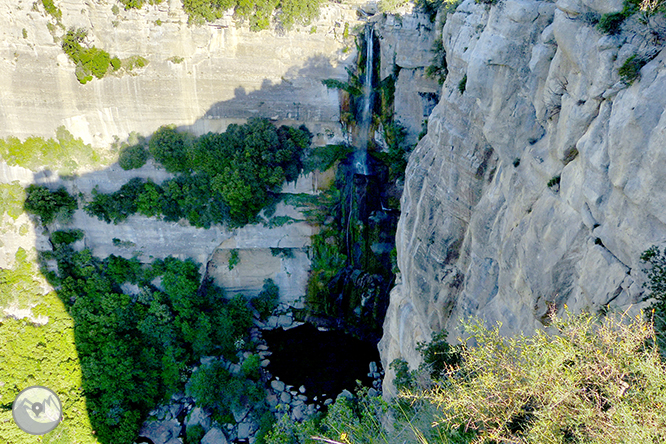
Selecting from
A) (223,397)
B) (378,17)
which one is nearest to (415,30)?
(378,17)

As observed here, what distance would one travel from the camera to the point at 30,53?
17.9m

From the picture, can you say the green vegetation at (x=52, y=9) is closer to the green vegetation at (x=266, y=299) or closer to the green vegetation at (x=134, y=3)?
the green vegetation at (x=134, y=3)

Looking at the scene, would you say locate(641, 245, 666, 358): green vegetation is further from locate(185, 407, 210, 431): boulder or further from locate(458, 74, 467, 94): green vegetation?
locate(185, 407, 210, 431): boulder

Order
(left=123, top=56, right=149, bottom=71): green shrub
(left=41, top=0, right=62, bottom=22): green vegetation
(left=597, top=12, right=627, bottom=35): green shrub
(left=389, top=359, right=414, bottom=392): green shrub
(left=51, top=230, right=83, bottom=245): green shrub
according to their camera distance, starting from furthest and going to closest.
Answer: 1. (left=51, top=230, right=83, bottom=245): green shrub
2. (left=123, top=56, right=149, bottom=71): green shrub
3. (left=41, top=0, right=62, bottom=22): green vegetation
4. (left=389, top=359, right=414, bottom=392): green shrub
5. (left=597, top=12, right=627, bottom=35): green shrub

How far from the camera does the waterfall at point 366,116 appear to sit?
65.5ft

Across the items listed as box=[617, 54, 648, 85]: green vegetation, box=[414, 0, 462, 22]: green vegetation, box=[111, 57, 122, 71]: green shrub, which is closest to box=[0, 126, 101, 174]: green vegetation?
box=[111, 57, 122, 71]: green shrub

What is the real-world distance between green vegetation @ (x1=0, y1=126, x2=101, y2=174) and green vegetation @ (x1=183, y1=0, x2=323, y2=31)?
26.2ft

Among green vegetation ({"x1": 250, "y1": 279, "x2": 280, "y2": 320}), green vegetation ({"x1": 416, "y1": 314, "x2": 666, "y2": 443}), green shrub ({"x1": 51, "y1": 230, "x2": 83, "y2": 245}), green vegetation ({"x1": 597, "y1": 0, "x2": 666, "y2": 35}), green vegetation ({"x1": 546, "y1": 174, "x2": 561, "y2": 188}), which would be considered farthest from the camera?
green vegetation ({"x1": 250, "y1": 279, "x2": 280, "y2": 320})

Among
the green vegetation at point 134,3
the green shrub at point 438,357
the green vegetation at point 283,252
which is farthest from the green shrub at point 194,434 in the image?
the green vegetation at point 134,3

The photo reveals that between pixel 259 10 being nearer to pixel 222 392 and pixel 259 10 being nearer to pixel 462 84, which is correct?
pixel 462 84

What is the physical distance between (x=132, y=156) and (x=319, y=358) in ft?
44.9

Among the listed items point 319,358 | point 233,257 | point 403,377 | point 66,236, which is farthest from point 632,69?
point 66,236

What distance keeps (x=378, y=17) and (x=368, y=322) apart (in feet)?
50.0

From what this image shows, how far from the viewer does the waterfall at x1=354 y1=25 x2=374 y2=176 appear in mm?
19969
